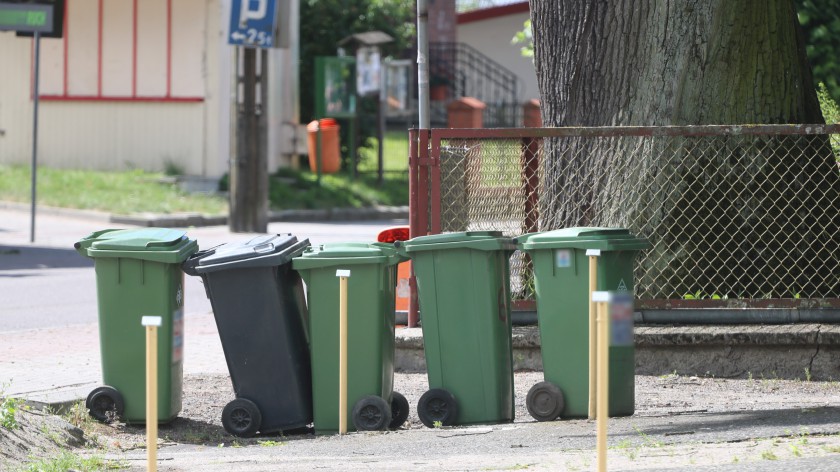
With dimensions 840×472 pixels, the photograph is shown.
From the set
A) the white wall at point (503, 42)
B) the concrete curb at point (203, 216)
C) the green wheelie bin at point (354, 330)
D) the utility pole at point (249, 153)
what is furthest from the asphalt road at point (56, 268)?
the white wall at point (503, 42)

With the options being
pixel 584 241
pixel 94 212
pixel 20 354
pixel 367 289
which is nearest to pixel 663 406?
pixel 584 241

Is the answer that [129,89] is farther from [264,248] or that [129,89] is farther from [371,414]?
[371,414]

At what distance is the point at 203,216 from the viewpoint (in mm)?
18969

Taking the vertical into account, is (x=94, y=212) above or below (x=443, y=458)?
above

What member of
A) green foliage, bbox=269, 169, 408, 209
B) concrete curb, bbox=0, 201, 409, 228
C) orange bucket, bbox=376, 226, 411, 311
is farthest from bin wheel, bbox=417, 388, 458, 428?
green foliage, bbox=269, 169, 408, 209

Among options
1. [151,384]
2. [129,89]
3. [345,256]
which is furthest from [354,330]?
[129,89]

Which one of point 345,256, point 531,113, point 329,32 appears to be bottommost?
point 345,256

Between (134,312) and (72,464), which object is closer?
(72,464)

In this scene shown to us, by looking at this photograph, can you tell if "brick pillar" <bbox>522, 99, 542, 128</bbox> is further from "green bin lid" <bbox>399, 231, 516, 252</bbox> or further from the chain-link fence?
"green bin lid" <bbox>399, 231, 516, 252</bbox>

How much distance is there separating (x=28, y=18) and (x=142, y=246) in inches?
402

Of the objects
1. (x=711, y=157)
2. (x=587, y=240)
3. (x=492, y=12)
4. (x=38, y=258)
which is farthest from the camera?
(x=492, y=12)

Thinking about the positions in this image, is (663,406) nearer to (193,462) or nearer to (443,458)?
(443,458)

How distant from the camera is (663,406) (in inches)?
282

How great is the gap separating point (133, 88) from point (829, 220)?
16.0m
